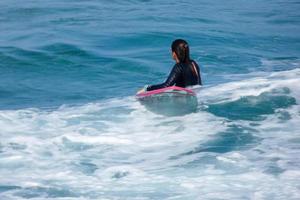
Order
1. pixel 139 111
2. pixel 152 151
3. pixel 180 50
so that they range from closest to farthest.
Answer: pixel 152 151 → pixel 180 50 → pixel 139 111

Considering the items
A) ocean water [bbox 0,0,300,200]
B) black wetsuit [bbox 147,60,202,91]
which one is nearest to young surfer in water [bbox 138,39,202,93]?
black wetsuit [bbox 147,60,202,91]

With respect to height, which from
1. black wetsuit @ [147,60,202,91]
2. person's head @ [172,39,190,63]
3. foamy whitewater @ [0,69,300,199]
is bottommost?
foamy whitewater @ [0,69,300,199]

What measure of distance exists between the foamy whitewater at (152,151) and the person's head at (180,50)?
3.02ft

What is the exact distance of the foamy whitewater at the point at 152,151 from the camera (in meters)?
7.15

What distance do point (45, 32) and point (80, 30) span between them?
1120mm

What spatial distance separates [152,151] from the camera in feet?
28.2

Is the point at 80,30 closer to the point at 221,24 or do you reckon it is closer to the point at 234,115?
the point at 221,24

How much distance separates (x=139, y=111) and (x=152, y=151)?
7.37 ft

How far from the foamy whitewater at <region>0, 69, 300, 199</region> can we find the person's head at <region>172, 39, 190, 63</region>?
0.92 metres

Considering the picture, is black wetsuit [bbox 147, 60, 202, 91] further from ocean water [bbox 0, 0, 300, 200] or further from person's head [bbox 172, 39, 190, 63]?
ocean water [bbox 0, 0, 300, 200]

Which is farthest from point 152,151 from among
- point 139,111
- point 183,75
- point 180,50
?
point 139,111

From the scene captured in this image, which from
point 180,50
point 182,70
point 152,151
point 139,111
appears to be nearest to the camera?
point 152,151

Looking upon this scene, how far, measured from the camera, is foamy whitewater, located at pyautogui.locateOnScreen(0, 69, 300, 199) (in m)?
7.15

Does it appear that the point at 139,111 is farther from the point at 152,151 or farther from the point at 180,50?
the point at 152,151
